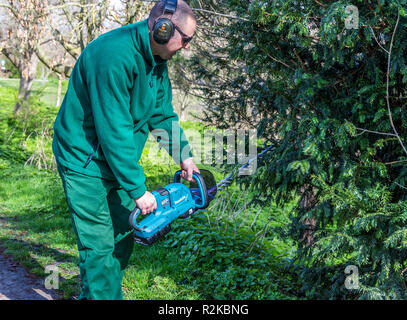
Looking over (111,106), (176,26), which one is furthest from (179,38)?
(111,106)

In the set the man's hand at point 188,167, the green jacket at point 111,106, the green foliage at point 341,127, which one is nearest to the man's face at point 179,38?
the green jacket at point 111,106

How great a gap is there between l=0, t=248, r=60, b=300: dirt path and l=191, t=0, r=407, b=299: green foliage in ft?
7.30

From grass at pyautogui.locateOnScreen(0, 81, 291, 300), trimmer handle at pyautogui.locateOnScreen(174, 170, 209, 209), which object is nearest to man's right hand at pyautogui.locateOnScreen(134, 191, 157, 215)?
trimmer handle at pyautogui.locateOnScreen(174, 170, 209, 209)

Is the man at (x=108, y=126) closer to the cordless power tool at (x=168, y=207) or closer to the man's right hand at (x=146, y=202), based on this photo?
the man's right hand at (x=146, y=202)

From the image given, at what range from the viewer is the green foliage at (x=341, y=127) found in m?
2.96

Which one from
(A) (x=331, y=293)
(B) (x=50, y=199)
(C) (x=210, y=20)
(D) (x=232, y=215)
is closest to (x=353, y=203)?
(A) (x=331, y=293)

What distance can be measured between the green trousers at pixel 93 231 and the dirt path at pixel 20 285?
3.38ft

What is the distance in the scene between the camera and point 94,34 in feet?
31.1

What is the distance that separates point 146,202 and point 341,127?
1.52 m

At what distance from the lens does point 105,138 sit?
2752mm

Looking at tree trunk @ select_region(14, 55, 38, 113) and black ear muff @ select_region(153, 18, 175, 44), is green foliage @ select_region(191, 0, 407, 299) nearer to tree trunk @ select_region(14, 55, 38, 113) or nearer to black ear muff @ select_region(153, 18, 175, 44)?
black ear muff @ select_region(153, 18, 175, 44)

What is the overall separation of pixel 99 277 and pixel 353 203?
1.89 meters

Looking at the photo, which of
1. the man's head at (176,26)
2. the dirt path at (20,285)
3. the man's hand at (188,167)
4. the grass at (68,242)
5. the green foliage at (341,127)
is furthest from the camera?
the grass at (68,242)

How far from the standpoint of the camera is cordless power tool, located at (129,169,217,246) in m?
3.05
